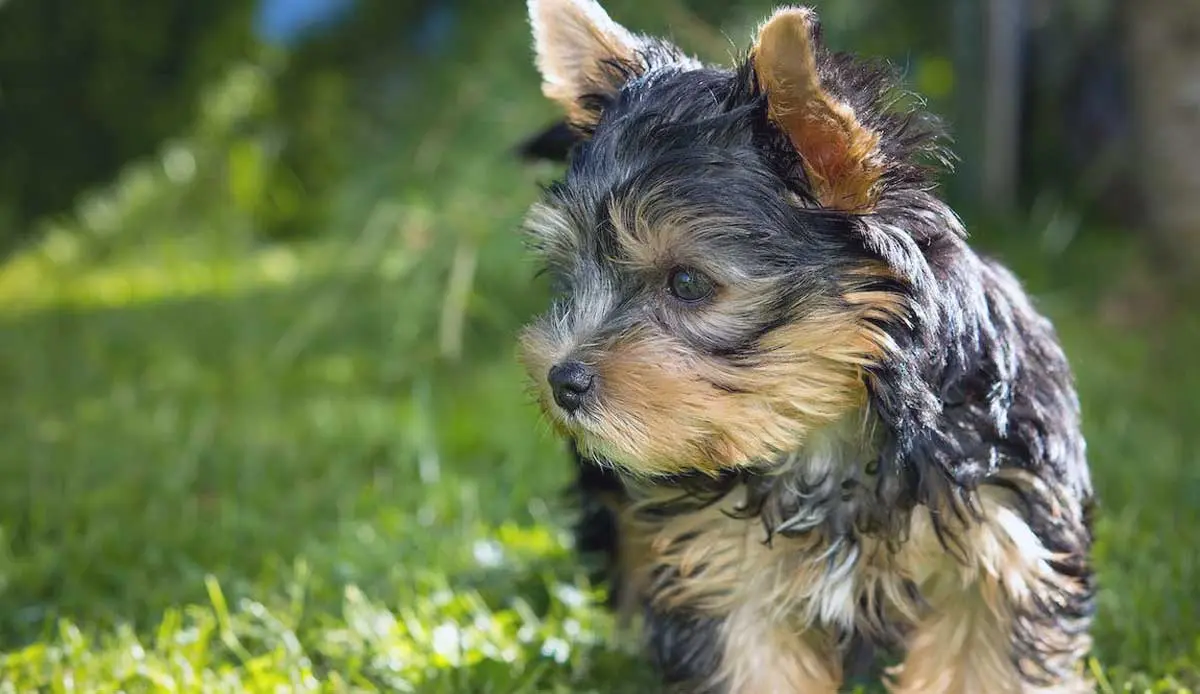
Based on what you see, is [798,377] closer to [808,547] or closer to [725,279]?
[725,279]

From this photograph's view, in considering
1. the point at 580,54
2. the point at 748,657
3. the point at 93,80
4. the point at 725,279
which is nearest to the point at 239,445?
the point at 580,54

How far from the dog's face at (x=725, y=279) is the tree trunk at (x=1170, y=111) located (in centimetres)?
392

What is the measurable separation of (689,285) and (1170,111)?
4.19 metres

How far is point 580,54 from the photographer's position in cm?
319

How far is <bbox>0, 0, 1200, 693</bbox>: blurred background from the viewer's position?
385cm

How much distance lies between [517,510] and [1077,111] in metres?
4.30

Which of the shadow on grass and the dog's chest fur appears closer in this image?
the dog's chest fur

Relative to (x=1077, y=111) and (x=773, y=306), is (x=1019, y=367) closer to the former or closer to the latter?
(x=773, y=306)

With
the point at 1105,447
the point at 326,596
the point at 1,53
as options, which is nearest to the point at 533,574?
the point at 326,596

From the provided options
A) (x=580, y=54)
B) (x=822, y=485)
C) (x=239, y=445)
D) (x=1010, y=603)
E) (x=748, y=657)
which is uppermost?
(x=580, y=54)

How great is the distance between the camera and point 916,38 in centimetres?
688

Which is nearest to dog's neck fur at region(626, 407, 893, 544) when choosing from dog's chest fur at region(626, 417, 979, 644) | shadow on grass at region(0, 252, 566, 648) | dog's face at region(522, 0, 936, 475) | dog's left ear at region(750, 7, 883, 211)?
dog's chest fur at region(626, 417, 979, 644)

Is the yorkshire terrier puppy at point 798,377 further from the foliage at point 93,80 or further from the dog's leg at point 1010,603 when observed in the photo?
the foliage at point 93,80

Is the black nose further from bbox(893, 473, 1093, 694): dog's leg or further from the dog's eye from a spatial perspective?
bbox(893, 473, 1093, 694): dog's leg
